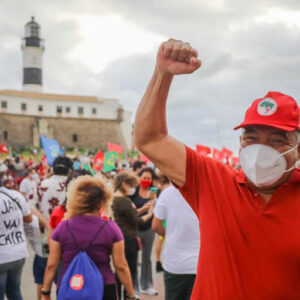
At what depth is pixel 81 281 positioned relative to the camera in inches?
121

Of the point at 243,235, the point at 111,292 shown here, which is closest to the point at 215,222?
the point at 243,235

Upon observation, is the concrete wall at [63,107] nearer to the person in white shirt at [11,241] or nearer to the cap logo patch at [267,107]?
the person in white shirt at [11,241]

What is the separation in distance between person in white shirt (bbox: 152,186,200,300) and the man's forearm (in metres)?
2.23

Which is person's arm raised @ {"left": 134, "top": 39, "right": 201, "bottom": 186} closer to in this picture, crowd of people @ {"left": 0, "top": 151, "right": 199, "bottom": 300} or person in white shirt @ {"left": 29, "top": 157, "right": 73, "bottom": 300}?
crowd of people @ {"left": 0, "top": 151, "right": 199, "bottom": 300}

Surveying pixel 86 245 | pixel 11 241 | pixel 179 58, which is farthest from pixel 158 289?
pixel 179 58

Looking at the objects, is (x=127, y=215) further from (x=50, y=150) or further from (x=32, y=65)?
(x=32, y=65)

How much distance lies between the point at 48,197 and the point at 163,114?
3.53m

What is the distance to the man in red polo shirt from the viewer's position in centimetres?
168

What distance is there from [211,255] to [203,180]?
0.98ft

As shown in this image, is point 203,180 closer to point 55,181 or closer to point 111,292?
point 111,292

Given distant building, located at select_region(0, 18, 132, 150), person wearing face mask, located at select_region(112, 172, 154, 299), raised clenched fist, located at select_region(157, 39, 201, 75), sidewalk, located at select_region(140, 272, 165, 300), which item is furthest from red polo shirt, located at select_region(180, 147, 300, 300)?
distant building, located at select_region(0, 18, 132, 150)

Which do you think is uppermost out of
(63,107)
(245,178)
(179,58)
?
(63,107)

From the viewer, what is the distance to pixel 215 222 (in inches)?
68.7

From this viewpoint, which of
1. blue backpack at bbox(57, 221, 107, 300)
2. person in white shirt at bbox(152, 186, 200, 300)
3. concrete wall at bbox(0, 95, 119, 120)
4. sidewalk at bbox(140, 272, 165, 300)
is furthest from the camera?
concrete wall at bbox(0, 95, 119, 120)
